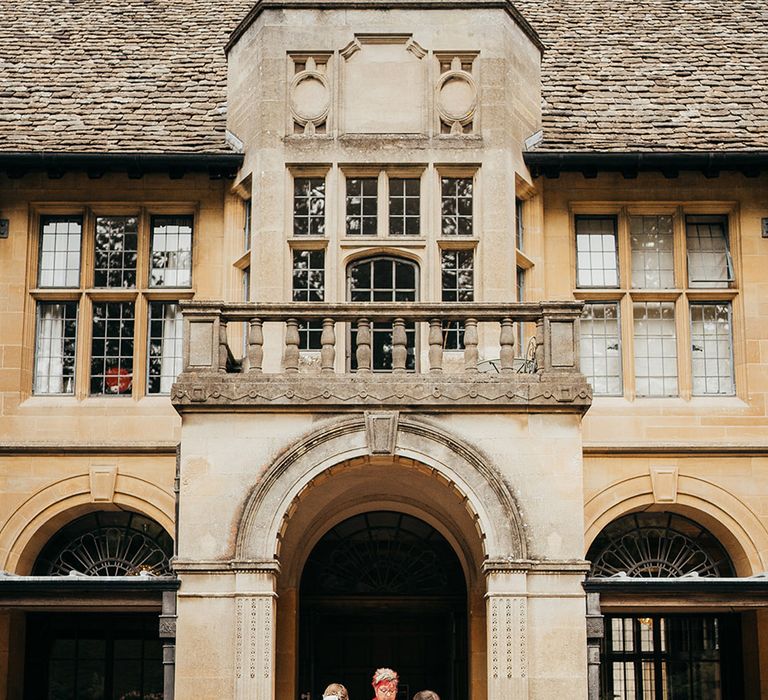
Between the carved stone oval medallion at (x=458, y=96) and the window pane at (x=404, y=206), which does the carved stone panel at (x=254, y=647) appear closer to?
the window pane at (x=404, y=206)

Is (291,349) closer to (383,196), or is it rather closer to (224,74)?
(383,196)

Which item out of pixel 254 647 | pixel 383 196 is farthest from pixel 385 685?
pixel 383 196

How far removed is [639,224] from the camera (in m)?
19.3

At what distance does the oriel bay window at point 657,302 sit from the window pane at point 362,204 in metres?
2.89

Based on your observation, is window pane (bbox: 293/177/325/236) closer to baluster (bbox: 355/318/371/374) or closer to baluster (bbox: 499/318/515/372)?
baluster (bbox: 355/318/371/374)

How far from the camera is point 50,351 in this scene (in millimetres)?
19031

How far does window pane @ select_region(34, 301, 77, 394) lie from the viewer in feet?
62.0

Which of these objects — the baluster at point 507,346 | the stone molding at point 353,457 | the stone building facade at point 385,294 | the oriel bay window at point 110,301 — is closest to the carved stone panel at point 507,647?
the stone molding at point 353,457

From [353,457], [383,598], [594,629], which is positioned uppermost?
[353,457]

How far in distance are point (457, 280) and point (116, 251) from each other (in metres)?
4.58

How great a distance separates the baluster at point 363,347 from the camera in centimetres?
1518

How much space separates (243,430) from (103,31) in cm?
931

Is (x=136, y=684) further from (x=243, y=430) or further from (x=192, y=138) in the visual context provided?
(x=192, y=138)

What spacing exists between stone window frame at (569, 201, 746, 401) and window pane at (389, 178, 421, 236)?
7.42 feet
